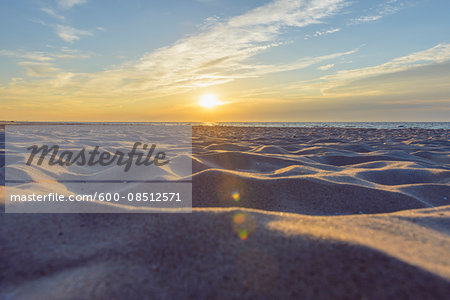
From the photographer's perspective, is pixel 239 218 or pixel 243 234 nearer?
pixel 243 234

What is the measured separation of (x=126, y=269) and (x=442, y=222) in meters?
1.70

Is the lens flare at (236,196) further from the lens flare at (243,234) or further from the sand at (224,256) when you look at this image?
the lens flare at (243,234)

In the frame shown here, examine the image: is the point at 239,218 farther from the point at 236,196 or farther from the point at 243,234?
the point at 236,196

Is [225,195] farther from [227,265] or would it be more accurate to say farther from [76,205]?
[227,265]

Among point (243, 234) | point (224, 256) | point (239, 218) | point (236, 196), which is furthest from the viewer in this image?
point (236, 196)

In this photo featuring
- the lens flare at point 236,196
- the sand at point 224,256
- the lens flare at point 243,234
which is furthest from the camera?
the lens flare at point 236,196

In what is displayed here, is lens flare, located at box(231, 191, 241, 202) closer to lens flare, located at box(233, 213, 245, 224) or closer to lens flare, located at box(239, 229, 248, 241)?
lens flare, located at box(233, 213, 245, 224)

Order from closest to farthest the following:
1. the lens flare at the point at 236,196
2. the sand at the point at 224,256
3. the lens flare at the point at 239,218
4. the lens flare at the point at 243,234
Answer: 1. the sand at the point at 224,256
2. the lens flare at the point at 243,234
3. the lens flare at the point at 239,218
4. the lens flare at the point at 236,196

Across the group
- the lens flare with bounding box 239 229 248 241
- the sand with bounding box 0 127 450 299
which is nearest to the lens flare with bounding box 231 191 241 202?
the sand with bounding box 0 127 450 299

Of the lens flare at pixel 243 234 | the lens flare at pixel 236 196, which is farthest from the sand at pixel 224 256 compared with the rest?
the lens flare at pixel 236 196

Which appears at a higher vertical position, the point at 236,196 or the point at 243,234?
the point at 243,234

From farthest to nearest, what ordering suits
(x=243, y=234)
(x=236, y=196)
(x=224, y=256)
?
(x=236, y=196)
(x=243, y=234)
(x=224, y=256)

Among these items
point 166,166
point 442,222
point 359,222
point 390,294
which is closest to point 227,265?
point 390,294

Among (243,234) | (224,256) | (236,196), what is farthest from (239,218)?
(236,196)
